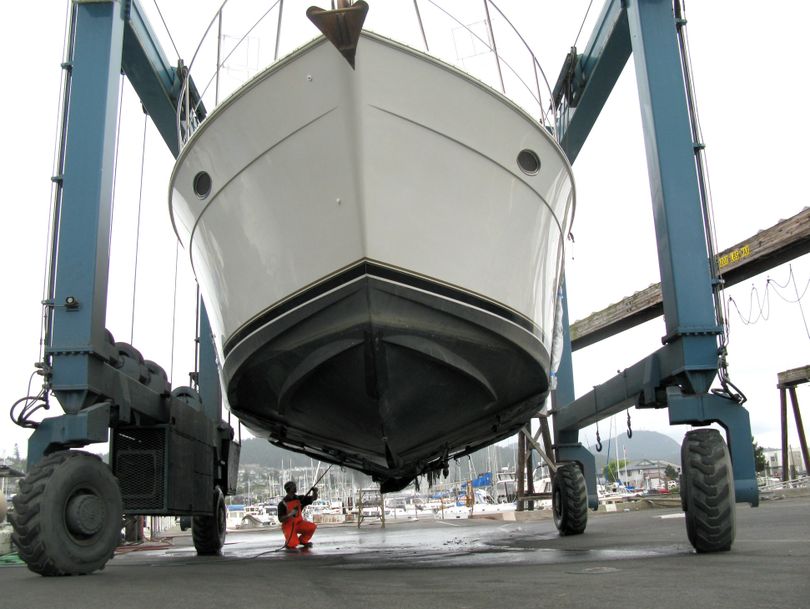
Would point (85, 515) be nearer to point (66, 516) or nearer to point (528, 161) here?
point (66, 516)

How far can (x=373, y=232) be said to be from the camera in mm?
3930

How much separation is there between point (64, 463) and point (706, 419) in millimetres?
3576

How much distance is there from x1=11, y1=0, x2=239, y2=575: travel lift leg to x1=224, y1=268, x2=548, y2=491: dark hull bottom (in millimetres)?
646

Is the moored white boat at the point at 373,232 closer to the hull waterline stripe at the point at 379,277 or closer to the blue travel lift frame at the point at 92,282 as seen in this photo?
the hull waterline stripe at the point at 379,277

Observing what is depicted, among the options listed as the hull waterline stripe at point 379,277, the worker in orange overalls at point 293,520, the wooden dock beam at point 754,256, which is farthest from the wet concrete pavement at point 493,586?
the wooden dock beam at point 754,256

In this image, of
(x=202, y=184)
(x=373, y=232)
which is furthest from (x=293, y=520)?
(x=373, y=232)

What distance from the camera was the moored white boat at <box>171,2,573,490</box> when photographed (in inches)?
155

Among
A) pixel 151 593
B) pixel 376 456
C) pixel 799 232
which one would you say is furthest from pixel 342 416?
pixel 799 232

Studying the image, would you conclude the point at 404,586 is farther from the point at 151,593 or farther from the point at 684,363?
the point at 684,363

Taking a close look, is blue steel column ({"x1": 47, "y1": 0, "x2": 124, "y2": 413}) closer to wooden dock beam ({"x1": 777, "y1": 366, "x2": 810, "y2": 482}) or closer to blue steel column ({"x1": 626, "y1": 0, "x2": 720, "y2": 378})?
blue steel column ({"x1": 626, "y1": 0, "x2": 720, "y2": 378})

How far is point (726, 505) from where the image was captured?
152 inches

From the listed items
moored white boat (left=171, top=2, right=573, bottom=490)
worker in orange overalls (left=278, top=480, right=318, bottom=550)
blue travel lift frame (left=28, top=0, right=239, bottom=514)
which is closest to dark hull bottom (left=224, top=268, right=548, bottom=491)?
moored white boat (left=171, top=2, right=573, bottom=490)

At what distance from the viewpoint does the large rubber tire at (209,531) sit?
710cm

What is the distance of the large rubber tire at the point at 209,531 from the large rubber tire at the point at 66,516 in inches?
124
